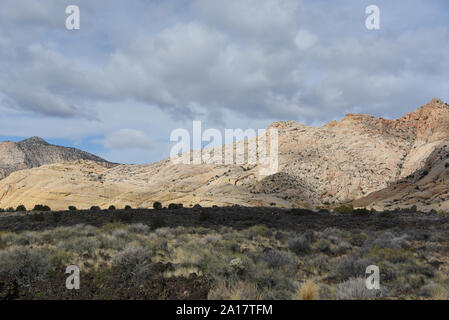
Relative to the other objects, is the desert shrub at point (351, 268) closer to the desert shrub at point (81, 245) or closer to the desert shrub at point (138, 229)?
the desert shrub at point (81, 245)

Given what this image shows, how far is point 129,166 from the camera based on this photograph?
338ft

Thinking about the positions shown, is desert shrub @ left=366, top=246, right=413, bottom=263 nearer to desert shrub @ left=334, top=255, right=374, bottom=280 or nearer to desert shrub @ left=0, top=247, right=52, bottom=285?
desert shrub @ left=334, top=255, right=374, bottom=280

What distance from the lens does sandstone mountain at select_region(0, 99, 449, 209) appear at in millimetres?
58969

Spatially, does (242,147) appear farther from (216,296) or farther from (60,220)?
(216,296)

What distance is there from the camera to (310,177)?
70.1 metres

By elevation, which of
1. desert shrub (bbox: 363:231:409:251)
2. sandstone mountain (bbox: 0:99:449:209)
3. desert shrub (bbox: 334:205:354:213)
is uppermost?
sandstone mountain (bbox: 0:99:449:209)

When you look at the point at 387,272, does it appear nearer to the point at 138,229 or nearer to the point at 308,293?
the point at 308,293

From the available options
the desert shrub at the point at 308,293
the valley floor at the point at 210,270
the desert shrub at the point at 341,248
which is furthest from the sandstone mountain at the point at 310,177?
the desert shrub at the point at 308,293

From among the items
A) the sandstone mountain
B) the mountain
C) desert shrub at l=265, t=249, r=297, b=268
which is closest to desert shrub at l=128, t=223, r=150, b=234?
desert shrub at l=265, t=249, r=297, b=268

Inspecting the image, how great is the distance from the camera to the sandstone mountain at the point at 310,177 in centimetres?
5897

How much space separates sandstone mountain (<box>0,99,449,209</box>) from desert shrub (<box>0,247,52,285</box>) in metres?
38.6

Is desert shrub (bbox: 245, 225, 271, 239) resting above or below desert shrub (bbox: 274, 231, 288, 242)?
above

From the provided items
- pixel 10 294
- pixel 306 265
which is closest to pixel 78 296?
pixel 10 294

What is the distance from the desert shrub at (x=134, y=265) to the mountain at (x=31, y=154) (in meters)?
151
